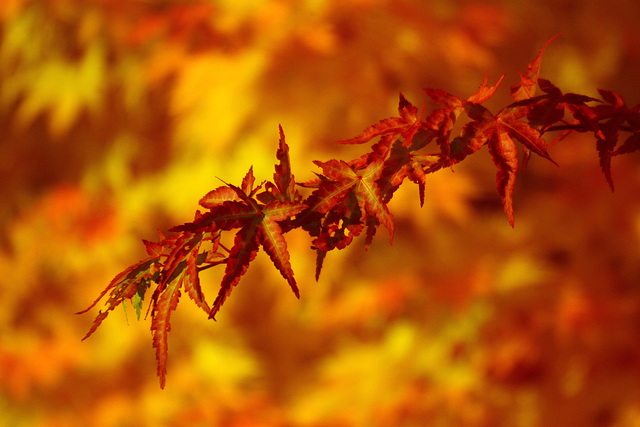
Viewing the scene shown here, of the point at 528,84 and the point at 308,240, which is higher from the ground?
the point at 528,84

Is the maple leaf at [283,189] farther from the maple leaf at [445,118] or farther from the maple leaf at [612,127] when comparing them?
the maple leaf at [612,127]

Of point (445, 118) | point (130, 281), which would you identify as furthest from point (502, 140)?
point (130, 281)

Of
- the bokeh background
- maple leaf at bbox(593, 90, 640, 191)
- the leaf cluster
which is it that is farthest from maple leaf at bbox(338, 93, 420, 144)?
the bokeh background

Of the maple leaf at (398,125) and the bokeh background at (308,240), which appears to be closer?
the maple leaf at (398,125)

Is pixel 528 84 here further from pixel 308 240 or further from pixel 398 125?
pixel 308 240

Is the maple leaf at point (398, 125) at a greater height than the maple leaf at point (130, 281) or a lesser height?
greater

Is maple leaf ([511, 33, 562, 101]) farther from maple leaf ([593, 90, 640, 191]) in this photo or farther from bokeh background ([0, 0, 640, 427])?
bokeh background ([0, 0, 640, 427])

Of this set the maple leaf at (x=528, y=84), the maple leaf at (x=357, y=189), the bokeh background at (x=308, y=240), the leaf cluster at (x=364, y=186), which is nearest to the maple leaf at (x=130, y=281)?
the leaf cluster at (x=364, y=186)

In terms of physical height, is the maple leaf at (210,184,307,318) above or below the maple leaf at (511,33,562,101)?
below
